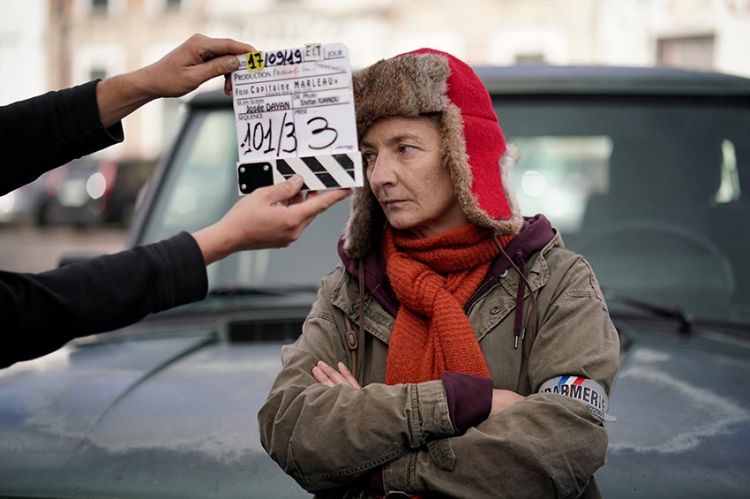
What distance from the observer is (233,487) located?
2100 millimetres

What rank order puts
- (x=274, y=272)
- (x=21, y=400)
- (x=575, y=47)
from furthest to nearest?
(x=575, y=47)
(x=274, y=272)
(x=21, y=400)

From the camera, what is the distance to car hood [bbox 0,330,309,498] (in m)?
2.15

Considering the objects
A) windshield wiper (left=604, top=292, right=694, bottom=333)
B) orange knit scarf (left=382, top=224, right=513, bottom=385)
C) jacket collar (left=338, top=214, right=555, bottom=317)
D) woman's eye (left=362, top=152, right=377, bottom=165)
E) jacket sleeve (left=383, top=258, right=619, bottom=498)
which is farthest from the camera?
windshield wiper (left=604, top=292, right=694, bottom=333)

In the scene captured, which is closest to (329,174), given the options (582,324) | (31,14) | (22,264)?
(582,324)

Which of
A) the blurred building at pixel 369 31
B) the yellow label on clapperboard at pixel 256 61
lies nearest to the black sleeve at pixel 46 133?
the yellow label on clapperboard at pixel 256 61

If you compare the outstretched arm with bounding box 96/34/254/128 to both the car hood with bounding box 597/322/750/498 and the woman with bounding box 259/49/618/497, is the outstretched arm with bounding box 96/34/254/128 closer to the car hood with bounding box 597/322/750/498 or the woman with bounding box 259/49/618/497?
the woman with bounding box 259/49/618/497

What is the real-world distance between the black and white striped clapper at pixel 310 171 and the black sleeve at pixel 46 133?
0.32 metres

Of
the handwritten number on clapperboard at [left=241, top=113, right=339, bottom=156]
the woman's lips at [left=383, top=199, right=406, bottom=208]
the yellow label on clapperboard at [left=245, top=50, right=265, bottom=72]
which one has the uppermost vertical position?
the yellow label on clapperboard at [left=245, top=50, right=265, bottom=72]

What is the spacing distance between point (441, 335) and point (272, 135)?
0.57 meters

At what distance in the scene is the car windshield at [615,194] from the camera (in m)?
3.28

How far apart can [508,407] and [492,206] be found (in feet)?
1.37

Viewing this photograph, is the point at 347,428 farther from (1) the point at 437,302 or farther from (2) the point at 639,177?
(2) the point at 639,177

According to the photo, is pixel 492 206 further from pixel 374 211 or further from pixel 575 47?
pixel 575 47

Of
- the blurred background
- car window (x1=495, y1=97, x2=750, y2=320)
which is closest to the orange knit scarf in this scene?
car window (x1=495, y1=97, x2=750, y2=320)
